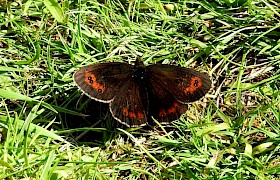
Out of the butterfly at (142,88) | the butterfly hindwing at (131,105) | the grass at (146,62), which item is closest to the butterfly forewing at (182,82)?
the butterfly at (142,88)

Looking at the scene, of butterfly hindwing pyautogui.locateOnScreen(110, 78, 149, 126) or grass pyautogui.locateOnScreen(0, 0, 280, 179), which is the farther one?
grass pyautogui.locateOnScreen(0, 0, 280, 179)

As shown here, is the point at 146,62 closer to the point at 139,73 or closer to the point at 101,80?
the point at 139,73

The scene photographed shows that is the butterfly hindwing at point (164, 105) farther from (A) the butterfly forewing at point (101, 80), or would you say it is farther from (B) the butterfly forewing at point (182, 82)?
(A) the butterfly forewing at point (101, 80)

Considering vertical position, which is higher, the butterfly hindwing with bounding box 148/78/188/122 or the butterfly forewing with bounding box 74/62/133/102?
the butterfly forewing with bounding box 74/62/133/102

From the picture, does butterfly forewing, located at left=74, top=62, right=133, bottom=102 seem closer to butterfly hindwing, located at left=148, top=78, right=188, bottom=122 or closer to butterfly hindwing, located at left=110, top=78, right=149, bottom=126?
butterfly hindwing, located at left=110, top=78, right=149, bottom=126

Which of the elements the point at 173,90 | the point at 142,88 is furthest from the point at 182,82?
the point at 142,88

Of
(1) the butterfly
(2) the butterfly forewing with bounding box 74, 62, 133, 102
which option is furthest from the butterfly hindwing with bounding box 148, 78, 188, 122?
(2) the butterfly forewing with bounding box 74, 62, 133, 102

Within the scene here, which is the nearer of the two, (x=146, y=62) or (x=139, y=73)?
(x=139, y=73)
